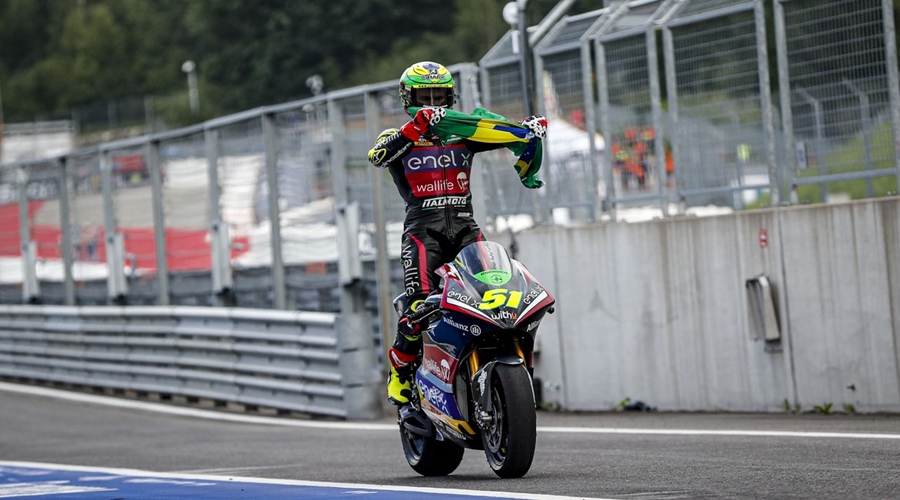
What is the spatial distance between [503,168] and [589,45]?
168 cm

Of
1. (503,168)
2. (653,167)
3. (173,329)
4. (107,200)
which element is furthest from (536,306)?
(107,200)

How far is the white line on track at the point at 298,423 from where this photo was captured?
1045cm

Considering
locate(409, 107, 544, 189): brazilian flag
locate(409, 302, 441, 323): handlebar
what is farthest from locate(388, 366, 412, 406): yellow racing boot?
locate(409, 107, 544, 189): brazilian flag

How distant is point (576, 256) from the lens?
14.9 meters

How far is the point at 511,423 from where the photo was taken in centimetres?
788

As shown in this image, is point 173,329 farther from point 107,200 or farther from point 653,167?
point 653,167

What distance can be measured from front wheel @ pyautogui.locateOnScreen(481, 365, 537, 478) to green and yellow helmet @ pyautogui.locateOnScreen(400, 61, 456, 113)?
172cm

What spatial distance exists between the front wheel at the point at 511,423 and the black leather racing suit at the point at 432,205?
3.63ft

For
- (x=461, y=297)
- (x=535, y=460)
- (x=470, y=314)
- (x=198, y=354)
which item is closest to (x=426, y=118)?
(x=461, y=297)

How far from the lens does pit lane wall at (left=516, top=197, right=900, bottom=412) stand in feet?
39.8

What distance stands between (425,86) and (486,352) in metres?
1.56

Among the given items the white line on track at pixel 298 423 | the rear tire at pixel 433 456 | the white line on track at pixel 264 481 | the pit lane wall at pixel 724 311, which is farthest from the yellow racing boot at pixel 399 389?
the pit lane wall at pixel 724 311

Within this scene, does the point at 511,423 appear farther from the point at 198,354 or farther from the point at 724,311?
the point at 198,354

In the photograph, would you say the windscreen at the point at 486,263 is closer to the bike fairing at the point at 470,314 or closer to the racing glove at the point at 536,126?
the bike fairing at the point at 470,314
